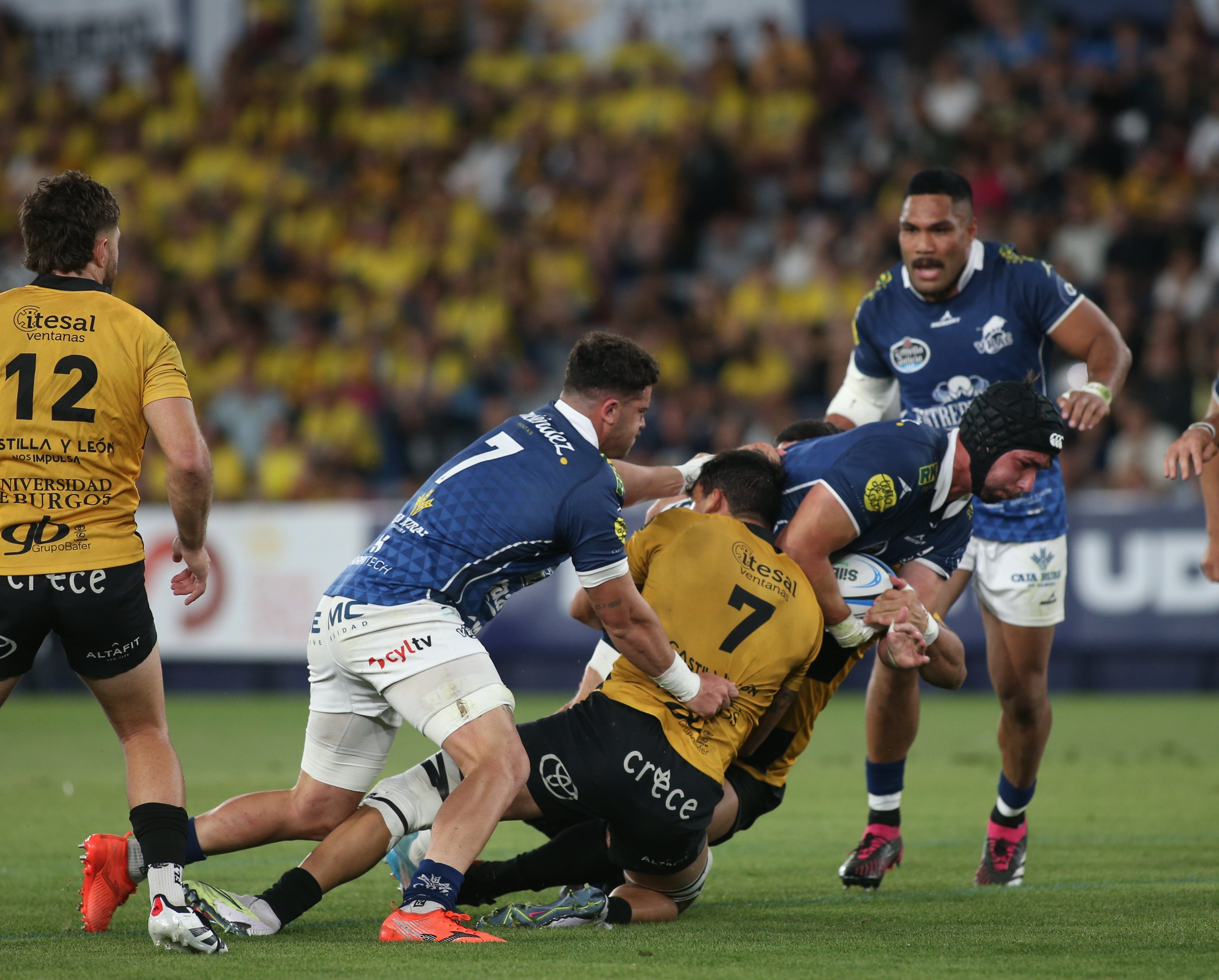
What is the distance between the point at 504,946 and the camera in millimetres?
4418

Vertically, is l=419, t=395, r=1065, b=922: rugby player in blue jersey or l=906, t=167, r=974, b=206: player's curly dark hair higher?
l=906, t=167, r=974, b=206: player's curly dark hair

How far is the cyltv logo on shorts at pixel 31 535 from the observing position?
4609mm

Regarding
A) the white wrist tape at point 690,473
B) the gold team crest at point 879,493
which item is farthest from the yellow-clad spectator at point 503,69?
the gold team crest at point 879,493

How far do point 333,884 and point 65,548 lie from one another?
4.55 feet

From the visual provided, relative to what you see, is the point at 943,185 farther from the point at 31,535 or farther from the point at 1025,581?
the point at 31,535

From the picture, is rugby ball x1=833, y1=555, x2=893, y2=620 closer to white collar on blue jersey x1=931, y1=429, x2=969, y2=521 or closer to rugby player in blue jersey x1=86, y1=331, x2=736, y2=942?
white collar on blue jersey x1=931, y1=429, x2=969, y2=521

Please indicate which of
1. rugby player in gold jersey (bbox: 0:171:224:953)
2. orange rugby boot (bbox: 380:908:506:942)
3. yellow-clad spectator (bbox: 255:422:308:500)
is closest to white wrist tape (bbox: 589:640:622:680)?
orange rugby boot (bbox: 380:908:506:942)

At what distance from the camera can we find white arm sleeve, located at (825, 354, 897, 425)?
6969 mm

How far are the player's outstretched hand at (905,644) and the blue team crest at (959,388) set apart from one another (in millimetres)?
1598

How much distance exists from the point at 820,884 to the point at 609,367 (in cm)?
242

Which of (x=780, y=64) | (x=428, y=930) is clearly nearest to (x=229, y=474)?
(x=780, y=64)

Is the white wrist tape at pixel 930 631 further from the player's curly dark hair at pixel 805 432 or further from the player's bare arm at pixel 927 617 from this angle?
the player's curly dark hair at pixel 805 432

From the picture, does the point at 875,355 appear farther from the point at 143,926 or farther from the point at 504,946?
the point at 143,926

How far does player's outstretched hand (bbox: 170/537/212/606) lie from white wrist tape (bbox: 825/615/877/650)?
2221 mm
